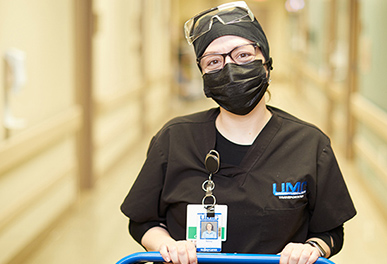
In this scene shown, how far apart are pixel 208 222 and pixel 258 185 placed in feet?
0.64

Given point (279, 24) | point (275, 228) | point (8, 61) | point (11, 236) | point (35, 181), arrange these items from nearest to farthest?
point (275, 228) → point (8, 61) → point (11, 236) → point (35, 181) → point (279, 24)

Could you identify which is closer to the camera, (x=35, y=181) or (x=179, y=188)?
(x=179, y=188)

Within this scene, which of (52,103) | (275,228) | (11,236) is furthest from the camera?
(52,103)

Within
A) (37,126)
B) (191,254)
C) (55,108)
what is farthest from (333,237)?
(55,108)

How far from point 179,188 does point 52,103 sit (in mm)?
2633

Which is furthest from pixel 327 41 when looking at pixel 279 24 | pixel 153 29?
pixel 279 24

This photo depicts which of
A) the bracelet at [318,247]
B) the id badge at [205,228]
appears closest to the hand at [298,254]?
the bracelet at [318,247]

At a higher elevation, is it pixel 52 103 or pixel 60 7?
pixel 60 7

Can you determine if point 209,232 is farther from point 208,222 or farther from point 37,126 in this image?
point 37,126

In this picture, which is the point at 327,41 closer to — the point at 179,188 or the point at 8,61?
the point at 8,61

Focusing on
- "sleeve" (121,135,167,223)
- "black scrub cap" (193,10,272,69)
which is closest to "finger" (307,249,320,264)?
"sleeve" (121,135,167,223)

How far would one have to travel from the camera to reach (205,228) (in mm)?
1761

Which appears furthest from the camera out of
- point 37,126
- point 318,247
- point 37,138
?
point 37,126

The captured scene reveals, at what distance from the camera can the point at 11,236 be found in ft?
11.4
